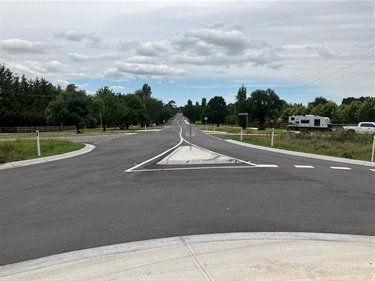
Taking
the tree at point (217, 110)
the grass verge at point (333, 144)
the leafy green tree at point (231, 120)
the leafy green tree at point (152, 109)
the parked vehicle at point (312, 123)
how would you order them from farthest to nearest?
1. the leafy green tree at point (152, 109)
2. the tree at point (217, 110)
3. the leafy green tree at point (231, 120)
4. the parked vehicle at point (312, 123)
5. the grass verge at point (333, 144)

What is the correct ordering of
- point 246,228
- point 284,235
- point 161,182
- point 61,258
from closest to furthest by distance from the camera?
point 61,258 → point 284,235 → point 246,228 → point 161,182

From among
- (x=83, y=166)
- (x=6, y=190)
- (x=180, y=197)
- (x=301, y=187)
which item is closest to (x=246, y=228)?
(x=180, y=197)

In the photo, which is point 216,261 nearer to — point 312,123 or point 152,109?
point 312,123

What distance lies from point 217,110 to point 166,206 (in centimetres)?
10990

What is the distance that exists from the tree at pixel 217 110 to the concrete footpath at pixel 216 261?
11081 cm

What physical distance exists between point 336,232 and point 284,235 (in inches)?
37.2

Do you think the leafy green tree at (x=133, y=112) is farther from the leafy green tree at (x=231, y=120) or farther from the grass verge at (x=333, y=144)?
the grass verge at (x=333, y=144)

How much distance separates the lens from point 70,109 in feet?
181

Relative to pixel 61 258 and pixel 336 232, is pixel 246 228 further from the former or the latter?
pixel 61 258

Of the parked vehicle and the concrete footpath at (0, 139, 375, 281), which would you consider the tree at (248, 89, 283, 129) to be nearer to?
the parked vehicle

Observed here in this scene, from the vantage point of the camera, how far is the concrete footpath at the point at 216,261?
3.83 m

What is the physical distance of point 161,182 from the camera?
30.8 ft

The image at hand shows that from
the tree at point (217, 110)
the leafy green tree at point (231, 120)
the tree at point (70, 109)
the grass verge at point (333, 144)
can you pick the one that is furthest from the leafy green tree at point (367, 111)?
the tree at point (70, 109)

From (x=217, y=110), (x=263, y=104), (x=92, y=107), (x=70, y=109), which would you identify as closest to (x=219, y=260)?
(x=70, y=109)
